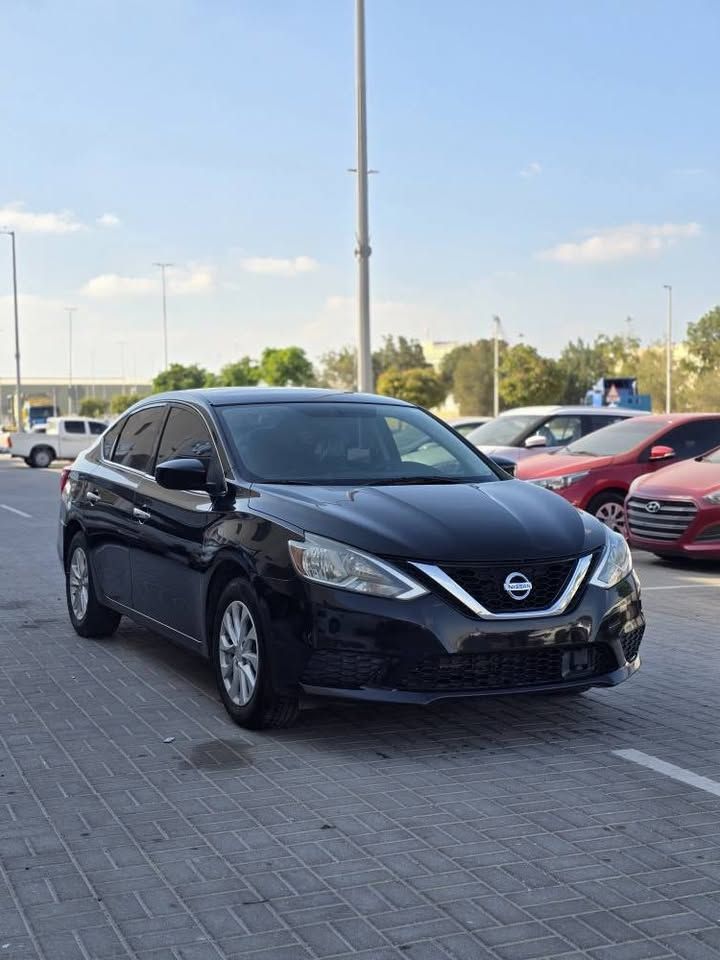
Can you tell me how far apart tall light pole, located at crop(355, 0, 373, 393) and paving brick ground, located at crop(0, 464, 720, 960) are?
15.8m

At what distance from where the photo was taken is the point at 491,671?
553 cm

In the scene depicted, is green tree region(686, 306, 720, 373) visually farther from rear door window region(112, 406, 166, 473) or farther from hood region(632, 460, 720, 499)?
rear door window region(112, 406, 166, 473)

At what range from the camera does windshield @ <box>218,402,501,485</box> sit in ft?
21.5

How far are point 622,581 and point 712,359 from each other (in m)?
84.0

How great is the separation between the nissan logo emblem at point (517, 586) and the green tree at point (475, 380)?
10124cm

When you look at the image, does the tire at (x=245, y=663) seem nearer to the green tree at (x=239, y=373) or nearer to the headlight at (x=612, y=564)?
the headlight at (x=612, y=564)

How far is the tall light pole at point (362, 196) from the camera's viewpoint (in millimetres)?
22547

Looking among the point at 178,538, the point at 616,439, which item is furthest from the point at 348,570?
the point at 616,439

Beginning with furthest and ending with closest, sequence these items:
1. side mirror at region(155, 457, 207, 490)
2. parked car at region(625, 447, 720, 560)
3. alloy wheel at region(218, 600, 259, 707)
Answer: parked car at region(625, 447, 720, 560)
side mirror at region(155, 457, 207, 490)
alloy wheel at region(218, 600, 259, 707)

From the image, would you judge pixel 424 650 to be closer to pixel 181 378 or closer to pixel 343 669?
pixel 343 669

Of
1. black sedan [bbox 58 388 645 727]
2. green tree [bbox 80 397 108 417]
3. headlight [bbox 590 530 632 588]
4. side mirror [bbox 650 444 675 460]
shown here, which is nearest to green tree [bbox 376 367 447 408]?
green tree [bbox 80 397 108 417]

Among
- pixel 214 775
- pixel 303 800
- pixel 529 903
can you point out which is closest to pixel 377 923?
pixel 529 903

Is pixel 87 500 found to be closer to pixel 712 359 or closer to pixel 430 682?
pixel 430 682

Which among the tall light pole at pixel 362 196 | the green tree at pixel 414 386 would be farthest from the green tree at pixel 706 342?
the tall light pole at pixel 362 196
